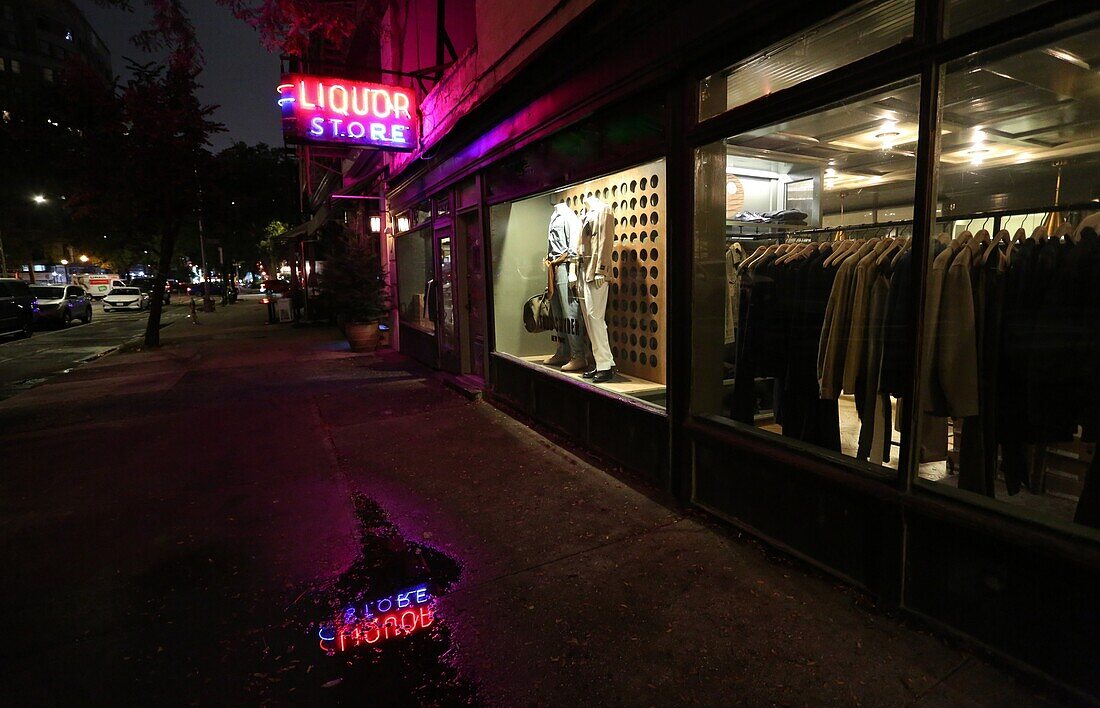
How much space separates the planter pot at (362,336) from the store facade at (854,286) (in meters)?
7.65

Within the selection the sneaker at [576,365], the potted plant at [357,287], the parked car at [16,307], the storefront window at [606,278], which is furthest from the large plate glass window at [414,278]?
the parked car at [16,307]

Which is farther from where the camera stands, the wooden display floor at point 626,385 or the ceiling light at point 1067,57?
the wooden display floor at point 626,385

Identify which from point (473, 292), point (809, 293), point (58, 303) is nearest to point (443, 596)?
point (809, 293)

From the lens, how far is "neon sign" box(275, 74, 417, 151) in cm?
856

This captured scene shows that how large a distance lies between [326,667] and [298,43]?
10110 mm

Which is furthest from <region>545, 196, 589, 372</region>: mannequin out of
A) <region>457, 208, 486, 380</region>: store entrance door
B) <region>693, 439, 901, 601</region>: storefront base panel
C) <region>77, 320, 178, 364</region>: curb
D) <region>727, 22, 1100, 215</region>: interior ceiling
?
<region>77, 320, 178, 364</region>: curb

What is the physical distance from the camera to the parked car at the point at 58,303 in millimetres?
21019

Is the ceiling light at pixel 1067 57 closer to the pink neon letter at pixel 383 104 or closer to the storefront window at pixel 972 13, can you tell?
the storefront window at pixel 972 13

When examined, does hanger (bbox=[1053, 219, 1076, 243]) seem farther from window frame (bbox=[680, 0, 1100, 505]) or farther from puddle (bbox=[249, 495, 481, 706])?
puddle (bbox=[249, 495, 481, 706])

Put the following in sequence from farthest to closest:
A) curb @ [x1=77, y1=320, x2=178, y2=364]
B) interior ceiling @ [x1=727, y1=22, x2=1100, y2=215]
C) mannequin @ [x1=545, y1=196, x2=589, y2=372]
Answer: curb @ [x1=77, y1=320, x2=178, y2=364] < mannequin @ [x1=545, y1=196, x2=589, y2=372] < interior ceiling @ [x1=727, y1=22, x2=1100, y2=215]

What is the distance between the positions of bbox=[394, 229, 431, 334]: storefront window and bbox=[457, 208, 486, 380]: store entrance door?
68.8 inches

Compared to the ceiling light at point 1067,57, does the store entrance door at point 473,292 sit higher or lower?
lower

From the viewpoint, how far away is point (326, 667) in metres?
2.81

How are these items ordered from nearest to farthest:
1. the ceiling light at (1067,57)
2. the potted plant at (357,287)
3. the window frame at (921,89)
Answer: the window frame at (921,89)
the ceiling light at (1067,57)
the potted plant at (357,287)
